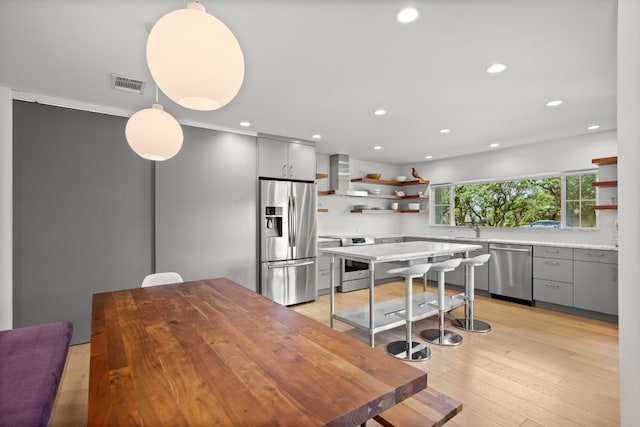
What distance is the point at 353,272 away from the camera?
5254 millimetres

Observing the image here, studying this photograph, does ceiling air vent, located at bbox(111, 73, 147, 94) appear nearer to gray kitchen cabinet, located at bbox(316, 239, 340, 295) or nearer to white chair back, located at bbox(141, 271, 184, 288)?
white chair back, located at bbox(141, 271, 184, 288)

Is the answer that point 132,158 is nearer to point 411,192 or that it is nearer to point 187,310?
point 187,310

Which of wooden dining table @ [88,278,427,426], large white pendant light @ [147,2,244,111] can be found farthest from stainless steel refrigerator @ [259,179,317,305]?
large white pendant light @ [147,2,244,111]

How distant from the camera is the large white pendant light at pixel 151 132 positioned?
1.74 meters

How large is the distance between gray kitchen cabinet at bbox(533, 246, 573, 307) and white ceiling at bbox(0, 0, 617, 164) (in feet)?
5.69

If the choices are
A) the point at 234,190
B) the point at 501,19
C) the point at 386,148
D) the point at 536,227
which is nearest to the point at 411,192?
the point at 386,148

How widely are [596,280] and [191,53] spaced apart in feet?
16.4

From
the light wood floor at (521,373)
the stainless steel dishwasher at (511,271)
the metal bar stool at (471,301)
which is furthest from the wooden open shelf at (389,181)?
the light wood floor at (521,373)

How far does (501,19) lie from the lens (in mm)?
1760

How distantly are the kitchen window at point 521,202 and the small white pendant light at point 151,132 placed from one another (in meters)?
5.36

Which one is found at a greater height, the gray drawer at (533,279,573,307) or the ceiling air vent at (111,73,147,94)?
the ceiling air vent at (111,73,147,94)

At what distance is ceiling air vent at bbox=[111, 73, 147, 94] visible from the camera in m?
2.48

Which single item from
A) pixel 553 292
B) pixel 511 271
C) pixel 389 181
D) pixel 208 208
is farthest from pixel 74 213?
pixel 553 292

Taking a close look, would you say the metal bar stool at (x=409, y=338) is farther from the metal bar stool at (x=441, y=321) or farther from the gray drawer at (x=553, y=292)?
the gray drawer at (x=553, y=292)
